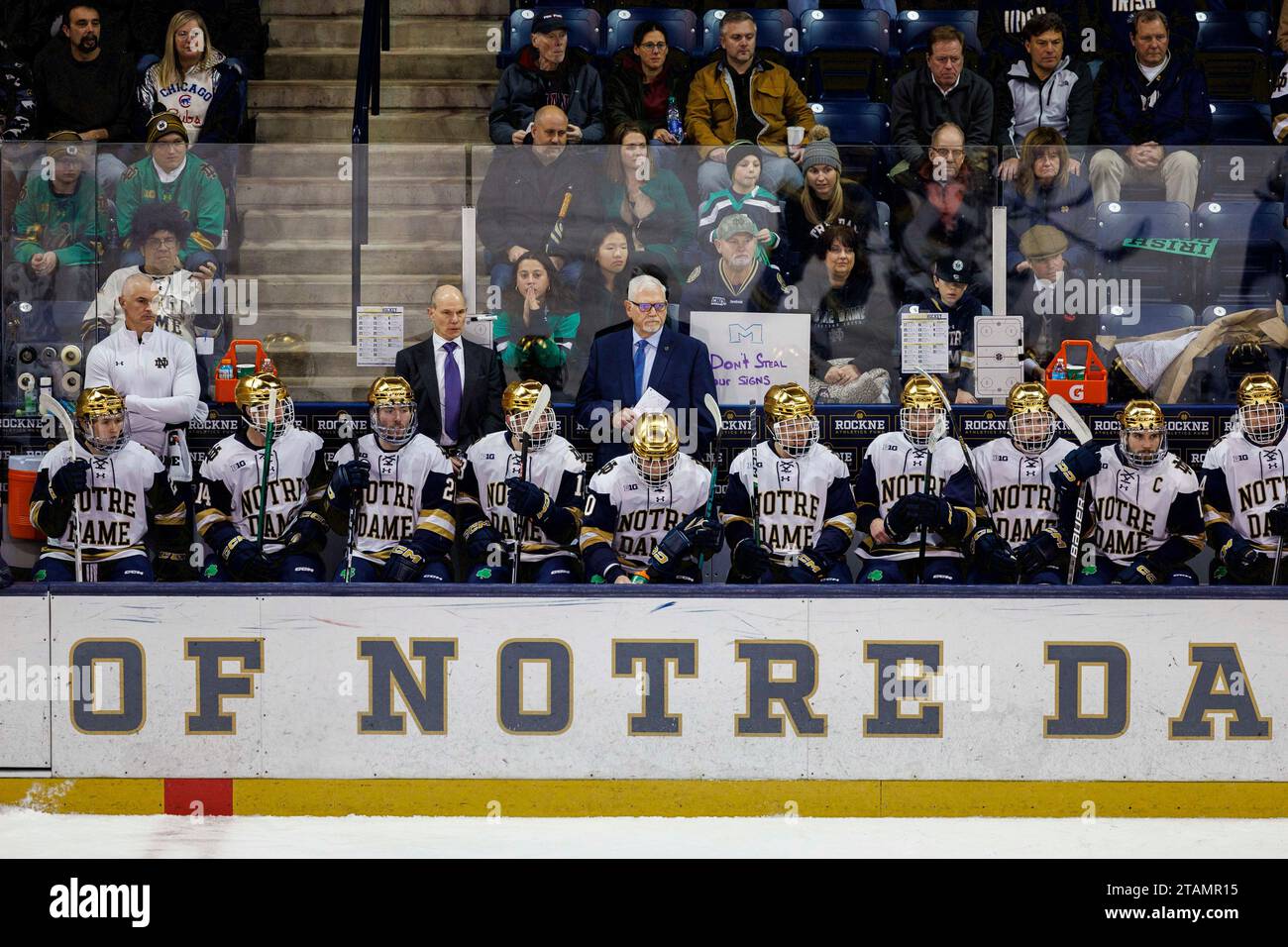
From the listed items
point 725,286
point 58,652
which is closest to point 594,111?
point 725,286

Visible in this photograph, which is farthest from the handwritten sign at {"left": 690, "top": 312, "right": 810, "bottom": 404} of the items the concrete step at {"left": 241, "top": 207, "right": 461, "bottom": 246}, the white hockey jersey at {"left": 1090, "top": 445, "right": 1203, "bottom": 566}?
the white hockey jersey at {"left": 1090, "top": 445, "right": 1203, "bottom": 566}

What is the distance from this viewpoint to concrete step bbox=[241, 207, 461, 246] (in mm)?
7238

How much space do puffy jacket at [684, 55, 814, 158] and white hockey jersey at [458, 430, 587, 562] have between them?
182 centimetres

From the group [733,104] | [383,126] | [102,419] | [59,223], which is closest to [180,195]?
[59,223]

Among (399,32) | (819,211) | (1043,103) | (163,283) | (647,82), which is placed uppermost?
(399,32)

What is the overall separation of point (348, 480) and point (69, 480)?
107cm

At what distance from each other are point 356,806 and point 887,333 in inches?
121

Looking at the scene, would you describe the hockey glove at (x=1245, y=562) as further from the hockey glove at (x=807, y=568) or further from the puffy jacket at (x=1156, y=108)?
the puffy jacket at (x=1156, y=108)

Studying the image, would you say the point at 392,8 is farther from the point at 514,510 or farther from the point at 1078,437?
the point at 1078,437

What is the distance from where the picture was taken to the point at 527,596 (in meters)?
5.76

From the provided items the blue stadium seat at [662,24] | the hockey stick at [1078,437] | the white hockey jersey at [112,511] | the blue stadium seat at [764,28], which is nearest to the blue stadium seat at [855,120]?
the blue stadium seat at [764,28]

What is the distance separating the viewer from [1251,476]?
717cm

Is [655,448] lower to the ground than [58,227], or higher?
lower

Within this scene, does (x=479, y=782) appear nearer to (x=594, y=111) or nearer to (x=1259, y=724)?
(x=1259, y=724)
